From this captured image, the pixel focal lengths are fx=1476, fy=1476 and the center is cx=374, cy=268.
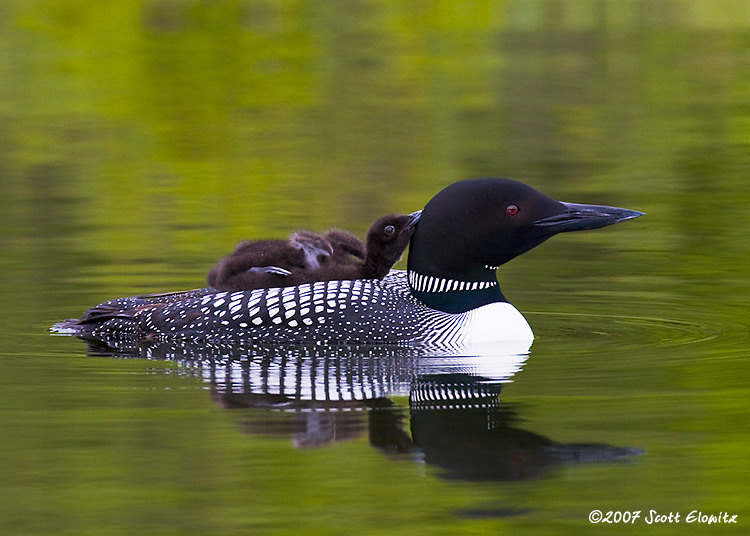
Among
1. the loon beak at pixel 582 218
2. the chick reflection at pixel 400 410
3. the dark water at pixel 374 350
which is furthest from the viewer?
the loon beak at pixel 582 218

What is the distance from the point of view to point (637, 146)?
1382cm

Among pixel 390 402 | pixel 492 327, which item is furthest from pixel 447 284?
pixel 390 402

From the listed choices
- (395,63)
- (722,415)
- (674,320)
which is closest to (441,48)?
(395,63)

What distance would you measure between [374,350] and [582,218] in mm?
948

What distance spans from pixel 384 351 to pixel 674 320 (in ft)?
4.61

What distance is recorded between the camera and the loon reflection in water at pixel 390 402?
4.17 metres

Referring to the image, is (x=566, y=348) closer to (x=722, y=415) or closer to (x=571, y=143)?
(x=722, y=415)

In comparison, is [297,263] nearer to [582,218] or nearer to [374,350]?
[374,350]

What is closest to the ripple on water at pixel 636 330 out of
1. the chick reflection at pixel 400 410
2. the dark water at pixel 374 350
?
the dark water at pixel 374 350

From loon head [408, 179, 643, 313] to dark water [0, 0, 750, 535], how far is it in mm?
411

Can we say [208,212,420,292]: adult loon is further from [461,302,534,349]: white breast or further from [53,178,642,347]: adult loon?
[461,302,534,349]: white breast

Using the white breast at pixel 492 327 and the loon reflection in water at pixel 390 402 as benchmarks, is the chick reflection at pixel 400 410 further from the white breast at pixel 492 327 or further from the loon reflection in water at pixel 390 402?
the white breast at pixel 492 327

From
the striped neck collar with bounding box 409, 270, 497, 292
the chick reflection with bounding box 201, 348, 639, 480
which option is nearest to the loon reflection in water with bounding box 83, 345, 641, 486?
the chick reflection with bounding box 201, 348, 639, 480

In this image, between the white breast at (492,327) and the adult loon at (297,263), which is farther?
the adult loon at (297,263)
